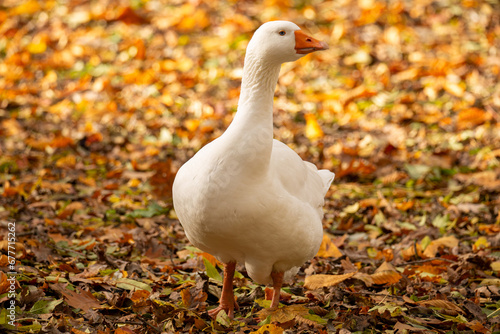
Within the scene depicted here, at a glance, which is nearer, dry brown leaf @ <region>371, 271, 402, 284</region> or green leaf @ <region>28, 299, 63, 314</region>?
green leaf @ <region>28, 299, 63, 314</region>

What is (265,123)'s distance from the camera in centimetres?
354

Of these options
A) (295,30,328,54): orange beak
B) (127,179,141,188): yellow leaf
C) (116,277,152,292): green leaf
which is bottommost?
(116,277,152,292): green leaf

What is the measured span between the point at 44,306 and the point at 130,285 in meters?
0.63

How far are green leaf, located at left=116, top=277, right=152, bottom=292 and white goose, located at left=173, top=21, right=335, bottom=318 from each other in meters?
0.67

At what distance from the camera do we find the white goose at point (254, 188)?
339 centimetres

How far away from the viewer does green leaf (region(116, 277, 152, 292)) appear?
13.7ft

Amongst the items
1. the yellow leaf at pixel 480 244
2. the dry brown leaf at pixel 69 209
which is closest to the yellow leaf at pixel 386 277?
the yellow leaf at pixel 480 244

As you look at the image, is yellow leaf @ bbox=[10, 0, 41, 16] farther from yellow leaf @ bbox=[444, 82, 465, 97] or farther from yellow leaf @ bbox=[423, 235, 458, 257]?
yellow leaf @ bbox=[423, 235, 458, 257]

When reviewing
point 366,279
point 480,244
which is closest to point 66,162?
point 366,279

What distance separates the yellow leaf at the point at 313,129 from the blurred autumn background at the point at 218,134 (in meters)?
0.03

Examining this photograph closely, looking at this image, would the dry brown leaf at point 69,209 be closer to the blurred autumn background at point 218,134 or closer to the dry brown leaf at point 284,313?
the blurred autumn background at point 218,134

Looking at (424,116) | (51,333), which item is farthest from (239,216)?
(424,116)

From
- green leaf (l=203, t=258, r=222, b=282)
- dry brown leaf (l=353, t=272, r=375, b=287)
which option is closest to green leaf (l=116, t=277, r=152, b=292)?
green leaf (l=203, t=258, r=222, b=282)

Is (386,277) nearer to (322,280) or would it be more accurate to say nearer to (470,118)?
(322,280)
